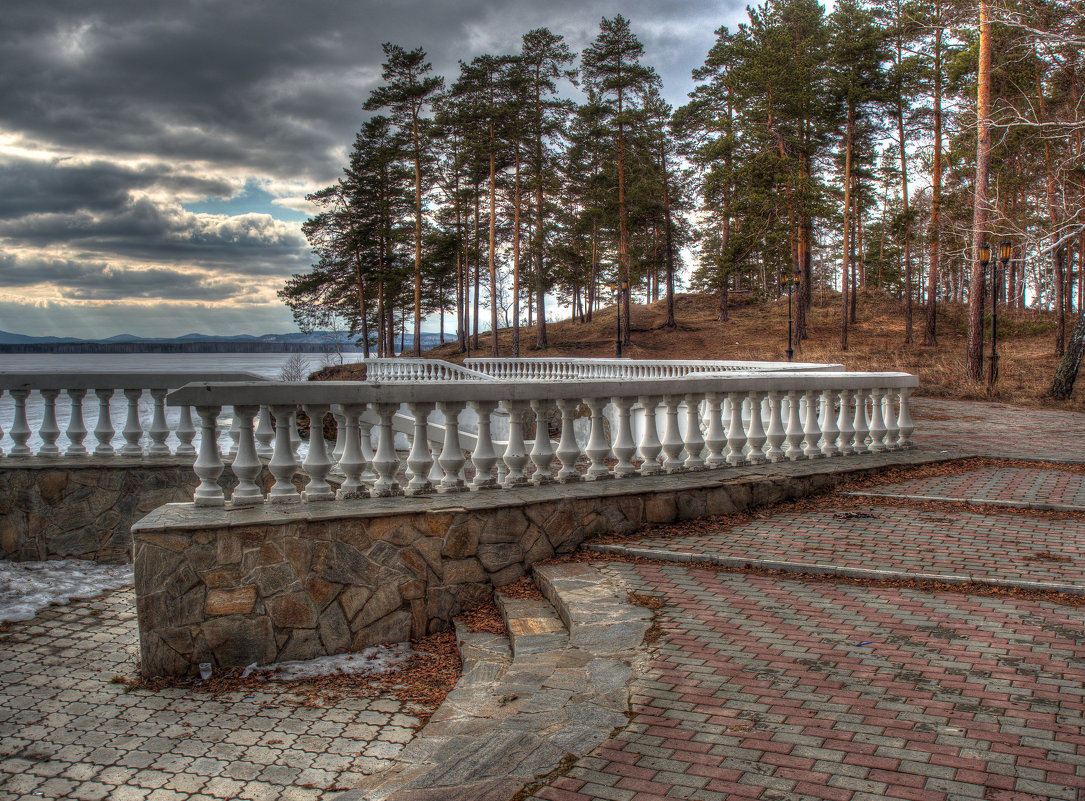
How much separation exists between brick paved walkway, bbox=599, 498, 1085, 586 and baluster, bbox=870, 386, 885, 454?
2.63 m

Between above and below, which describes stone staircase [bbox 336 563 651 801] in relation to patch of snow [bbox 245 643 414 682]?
above

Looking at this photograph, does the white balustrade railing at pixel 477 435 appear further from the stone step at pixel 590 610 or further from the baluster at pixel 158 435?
the baluster at pixel 158 435

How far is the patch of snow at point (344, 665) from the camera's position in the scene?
4684 millimetres

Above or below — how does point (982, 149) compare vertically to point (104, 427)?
above

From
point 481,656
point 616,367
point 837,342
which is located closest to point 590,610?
point 481,656

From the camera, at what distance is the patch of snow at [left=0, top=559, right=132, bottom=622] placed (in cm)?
644

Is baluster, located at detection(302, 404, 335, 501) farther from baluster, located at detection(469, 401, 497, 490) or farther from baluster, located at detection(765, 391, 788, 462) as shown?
baluster, located at detection(765, 391, 788, 462)

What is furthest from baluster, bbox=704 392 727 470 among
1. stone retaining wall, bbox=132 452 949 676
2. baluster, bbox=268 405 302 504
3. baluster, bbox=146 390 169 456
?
baluster, bbox=146 390 169 456

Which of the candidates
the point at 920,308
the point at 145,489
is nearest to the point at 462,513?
the point at 145,489

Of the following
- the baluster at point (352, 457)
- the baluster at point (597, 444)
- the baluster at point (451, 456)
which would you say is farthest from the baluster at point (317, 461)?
the baluster at point (597, 444)

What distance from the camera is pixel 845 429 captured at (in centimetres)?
871

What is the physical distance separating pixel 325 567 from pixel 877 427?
7.14 meters

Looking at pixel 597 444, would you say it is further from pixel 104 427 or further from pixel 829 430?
pixel 104 427

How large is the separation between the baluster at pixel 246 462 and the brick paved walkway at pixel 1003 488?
18.7 ft
